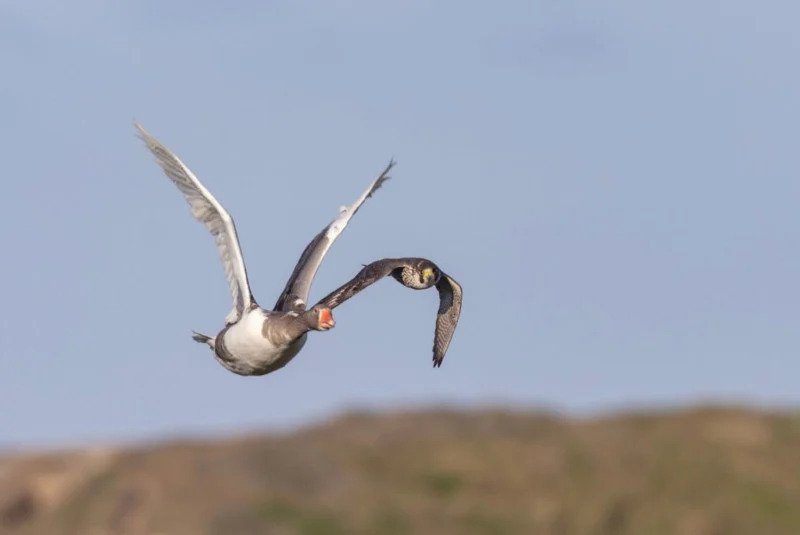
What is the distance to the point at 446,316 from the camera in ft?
85.7

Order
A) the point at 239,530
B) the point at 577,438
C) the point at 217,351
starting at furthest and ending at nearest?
the point at 577,438, the point at 239,530, the point at 217,351

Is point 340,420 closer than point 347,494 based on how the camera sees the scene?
No

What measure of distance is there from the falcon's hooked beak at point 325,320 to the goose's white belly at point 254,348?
61 cm

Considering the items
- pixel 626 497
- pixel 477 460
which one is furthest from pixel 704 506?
pixel 477 460

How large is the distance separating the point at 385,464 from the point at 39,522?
820 centimetres

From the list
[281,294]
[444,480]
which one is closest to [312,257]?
[281,294]

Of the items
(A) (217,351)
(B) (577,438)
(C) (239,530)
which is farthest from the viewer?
(B) (577,438)

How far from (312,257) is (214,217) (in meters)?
1.33

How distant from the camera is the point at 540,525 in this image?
47.1 metres

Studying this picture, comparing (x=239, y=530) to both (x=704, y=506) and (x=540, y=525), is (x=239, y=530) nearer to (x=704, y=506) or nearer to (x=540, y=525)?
(x=540, y=525)

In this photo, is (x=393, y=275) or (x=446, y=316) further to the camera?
(x=446, y=316)

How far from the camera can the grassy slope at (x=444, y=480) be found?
47156mm

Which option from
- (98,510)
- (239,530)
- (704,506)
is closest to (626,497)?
(704,506)

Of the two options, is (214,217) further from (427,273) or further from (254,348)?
(427,273)
